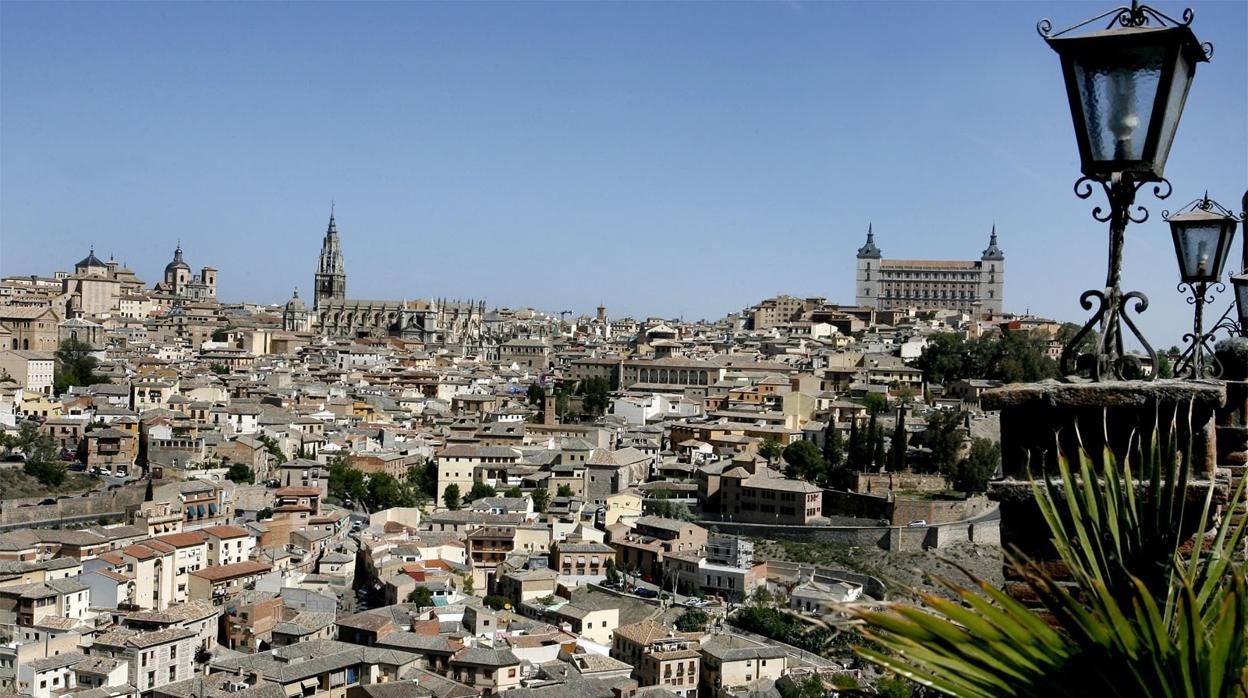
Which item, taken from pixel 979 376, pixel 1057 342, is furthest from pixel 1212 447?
pixel 1057 342

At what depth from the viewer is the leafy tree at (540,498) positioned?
1128 inches

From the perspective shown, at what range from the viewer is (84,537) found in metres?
22.1

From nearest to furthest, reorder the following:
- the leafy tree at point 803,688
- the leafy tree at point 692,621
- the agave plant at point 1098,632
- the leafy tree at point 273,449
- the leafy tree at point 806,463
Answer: the agave plant at point 1098,632, the leafy tree at point 803,688, the leafy tree at point 692,621, the leafy tree at point 806,463, the leafy tree at point 273,449

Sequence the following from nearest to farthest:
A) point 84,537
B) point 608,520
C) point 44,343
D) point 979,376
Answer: point 84,537 → point 608,520 → point 979,376 → point 44,343

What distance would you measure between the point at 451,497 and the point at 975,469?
37.2 feet

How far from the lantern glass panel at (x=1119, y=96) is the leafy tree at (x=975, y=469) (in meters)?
26.9

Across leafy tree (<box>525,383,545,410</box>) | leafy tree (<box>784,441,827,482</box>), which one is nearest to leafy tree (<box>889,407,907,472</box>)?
leafy tree (<box>784,441,827,482</box>)

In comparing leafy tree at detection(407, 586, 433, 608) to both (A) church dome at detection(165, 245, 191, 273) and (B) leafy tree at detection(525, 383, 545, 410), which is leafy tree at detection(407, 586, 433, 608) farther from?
(A) church dome at detection(165, 245, 191, 273)

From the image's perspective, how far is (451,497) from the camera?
29641 mm

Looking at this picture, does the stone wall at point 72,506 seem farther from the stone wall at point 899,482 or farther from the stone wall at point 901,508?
the stone wall at point 899,482

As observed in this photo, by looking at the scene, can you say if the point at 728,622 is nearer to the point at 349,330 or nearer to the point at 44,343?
the point at 44,343

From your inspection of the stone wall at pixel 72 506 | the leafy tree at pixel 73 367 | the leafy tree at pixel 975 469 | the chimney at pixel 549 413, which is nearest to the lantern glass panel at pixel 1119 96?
the stone wall at pixel 72 506

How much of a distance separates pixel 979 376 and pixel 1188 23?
39918 millimetres

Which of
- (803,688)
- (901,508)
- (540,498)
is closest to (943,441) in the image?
(901,508)
